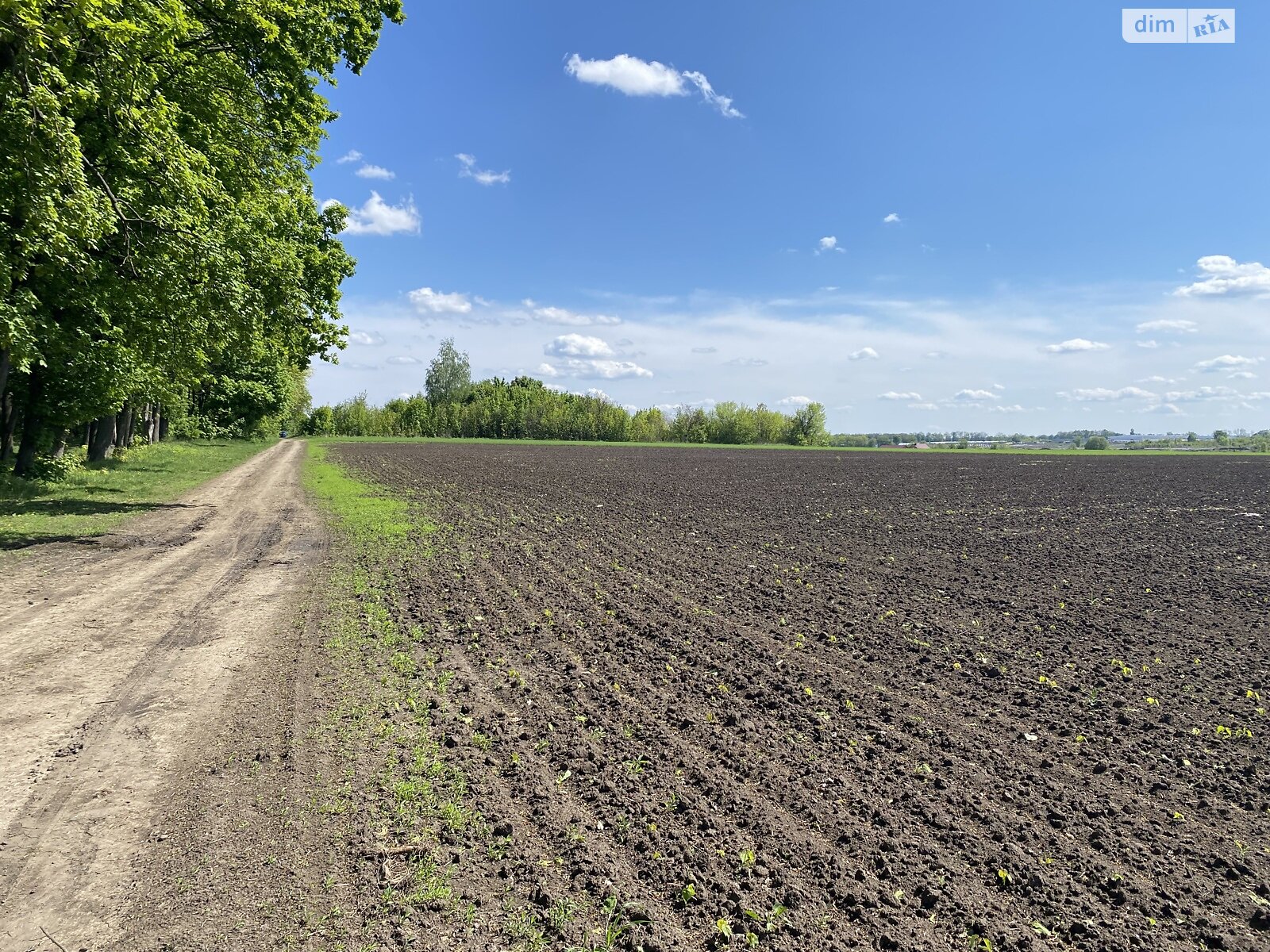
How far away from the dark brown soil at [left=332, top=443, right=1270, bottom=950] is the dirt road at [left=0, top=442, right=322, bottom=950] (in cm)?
167

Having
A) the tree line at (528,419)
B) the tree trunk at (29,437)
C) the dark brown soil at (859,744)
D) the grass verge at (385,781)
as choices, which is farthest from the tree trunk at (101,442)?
the tree line at (528,419)

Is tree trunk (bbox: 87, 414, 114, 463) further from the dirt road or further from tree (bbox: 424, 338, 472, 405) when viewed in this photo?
tree (bbox: 424, 338, 472, 405)

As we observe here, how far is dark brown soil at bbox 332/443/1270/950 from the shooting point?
3.82 metres

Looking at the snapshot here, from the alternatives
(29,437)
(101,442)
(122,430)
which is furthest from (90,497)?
(122,430)

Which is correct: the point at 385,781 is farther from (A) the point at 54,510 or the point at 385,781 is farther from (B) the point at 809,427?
(B) the point at 809,427

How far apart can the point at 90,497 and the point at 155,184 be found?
11.1m

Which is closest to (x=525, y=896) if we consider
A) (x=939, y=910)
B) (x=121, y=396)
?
(x=939, y=910)

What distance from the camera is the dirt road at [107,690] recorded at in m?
3.69

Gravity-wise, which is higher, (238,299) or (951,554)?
(238,299)

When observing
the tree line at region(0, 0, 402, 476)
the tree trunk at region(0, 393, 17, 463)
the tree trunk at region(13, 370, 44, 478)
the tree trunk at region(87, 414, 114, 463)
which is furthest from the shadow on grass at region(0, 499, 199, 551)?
the tree trunk at region(87, 414, 114, 463)

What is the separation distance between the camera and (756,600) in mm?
10398

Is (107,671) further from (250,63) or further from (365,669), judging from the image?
(250,63)

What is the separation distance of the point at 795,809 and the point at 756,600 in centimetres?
574

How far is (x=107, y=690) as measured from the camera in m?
6.18
